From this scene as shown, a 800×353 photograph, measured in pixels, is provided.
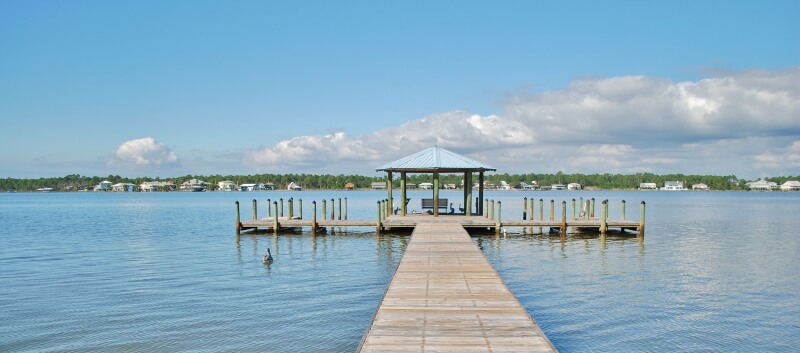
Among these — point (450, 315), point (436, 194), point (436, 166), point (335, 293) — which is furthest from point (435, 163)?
point (450, 315)

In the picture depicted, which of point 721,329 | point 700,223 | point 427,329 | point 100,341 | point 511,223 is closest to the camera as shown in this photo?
point 427,329

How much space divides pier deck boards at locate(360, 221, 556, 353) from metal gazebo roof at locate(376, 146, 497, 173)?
14601 mm

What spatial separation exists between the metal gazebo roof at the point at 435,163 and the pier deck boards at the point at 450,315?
1460 cm

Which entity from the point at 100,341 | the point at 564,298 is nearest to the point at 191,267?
the point at 100,341

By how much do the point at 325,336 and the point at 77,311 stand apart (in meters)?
6.14

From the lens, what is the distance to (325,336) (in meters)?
11.3

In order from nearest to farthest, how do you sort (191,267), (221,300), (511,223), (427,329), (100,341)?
(427,329)
(100,341)
(221,300)
(191,267)
(511,223)

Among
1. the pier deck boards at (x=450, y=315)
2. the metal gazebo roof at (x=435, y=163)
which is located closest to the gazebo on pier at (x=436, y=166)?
the metal gazebo roof at (x=435, y=163)

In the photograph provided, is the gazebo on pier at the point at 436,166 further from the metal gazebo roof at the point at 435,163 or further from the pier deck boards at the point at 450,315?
the pier deck boards at the point at 450,315

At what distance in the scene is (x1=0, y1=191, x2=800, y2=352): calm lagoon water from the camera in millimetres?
11312

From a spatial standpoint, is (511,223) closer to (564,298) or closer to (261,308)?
(564,298)

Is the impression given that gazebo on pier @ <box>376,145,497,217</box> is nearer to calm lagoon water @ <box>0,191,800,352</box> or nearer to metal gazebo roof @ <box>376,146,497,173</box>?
metal gazebo roof @ <box>376,146,497,173</box>

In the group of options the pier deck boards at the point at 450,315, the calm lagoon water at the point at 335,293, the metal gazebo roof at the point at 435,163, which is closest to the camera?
the pier deck boards at the point at 450,315

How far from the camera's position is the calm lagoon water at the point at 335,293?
37.1 feet
